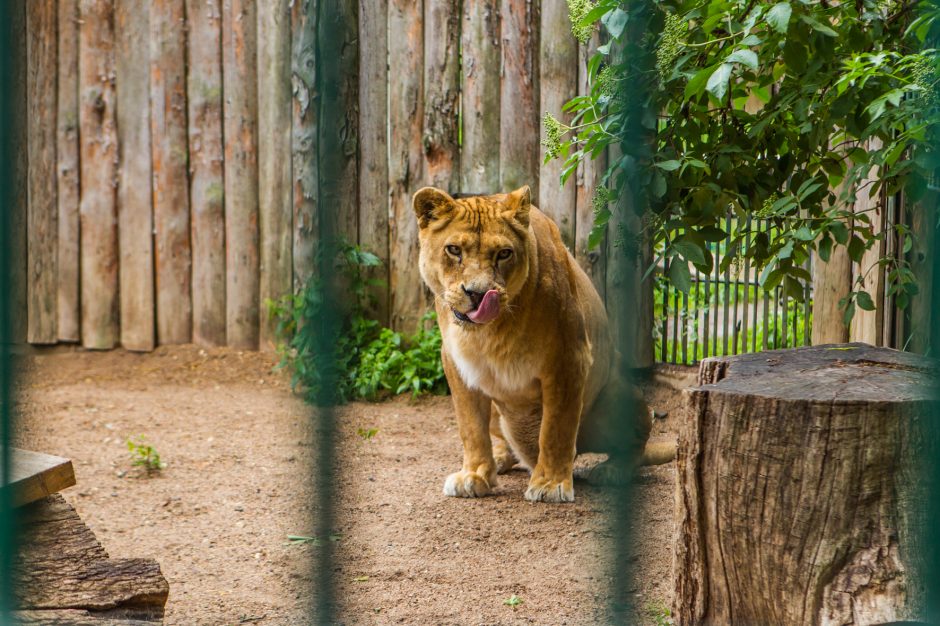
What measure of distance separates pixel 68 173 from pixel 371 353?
9.69ft

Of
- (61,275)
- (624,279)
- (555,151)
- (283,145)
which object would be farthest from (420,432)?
(624,279)

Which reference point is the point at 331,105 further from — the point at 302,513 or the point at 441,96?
the point at 441,96

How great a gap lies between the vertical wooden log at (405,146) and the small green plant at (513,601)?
12.6 ft

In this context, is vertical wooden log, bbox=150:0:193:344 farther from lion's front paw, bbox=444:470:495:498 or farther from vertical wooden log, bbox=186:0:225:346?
lion's front paw, bbox=444:470:495:498

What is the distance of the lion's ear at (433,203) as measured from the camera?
4.77 m

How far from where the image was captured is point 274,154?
294 inches

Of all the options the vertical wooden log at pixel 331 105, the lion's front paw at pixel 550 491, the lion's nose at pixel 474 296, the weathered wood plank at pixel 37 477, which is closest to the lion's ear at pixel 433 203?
the lion's nose at pixel 474 296

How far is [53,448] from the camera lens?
5.68 metres

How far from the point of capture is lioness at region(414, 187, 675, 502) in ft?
15.1

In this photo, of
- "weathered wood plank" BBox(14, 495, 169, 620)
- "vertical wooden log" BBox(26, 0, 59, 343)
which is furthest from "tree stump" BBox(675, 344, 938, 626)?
"vertical wooden log" BBox(26, 0, 59, 343)

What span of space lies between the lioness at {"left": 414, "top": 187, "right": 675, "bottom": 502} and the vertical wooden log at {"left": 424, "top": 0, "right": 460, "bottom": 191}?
2006mm

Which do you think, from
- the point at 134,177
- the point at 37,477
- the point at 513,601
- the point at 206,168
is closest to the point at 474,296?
the point at 513,601

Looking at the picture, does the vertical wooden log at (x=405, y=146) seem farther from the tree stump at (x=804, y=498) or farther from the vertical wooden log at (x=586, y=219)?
the tree stump at (x=804, y=498)

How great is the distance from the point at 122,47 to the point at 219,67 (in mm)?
834
